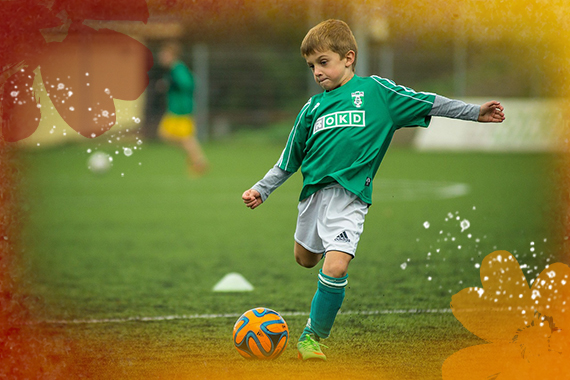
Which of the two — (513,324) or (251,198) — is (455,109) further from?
(513,324)

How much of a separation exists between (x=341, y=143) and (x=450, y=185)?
8361 mm

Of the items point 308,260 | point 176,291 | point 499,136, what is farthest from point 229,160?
point 308,260

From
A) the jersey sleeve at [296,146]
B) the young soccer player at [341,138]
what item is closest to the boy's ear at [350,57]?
the young soccer player at [341,138]

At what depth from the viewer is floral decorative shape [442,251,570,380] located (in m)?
3.21

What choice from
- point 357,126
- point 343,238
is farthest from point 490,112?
point 343,238

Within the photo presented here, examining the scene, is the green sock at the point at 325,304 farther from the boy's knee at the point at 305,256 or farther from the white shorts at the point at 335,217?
the boy's knee at the point at 305,256

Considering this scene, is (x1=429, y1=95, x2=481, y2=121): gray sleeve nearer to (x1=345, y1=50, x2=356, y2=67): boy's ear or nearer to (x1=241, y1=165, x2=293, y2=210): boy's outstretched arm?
(x1=345, y1=50, x2=356, y2=67): boy's ear

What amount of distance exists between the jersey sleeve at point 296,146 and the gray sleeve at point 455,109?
637 mm

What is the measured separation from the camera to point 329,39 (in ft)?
11.4

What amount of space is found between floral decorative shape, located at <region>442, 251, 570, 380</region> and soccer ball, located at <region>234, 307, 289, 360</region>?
0.79 m

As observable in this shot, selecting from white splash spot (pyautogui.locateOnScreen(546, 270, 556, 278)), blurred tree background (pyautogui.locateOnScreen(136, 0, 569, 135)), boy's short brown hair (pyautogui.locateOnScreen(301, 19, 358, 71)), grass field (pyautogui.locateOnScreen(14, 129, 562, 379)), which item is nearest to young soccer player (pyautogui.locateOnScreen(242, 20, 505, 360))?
boy's short brown hair (pyautogui.locateOnScreen(301, 19, 358, 71))

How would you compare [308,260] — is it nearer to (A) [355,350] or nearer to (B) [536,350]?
(A) [355,350]

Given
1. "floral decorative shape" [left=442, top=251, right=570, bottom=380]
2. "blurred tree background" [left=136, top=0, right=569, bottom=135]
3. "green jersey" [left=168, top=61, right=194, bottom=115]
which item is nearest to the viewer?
"floral decorative shape" [left=442, top=251, right=570, bottom=380]

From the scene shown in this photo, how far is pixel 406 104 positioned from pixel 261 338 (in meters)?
1.34
